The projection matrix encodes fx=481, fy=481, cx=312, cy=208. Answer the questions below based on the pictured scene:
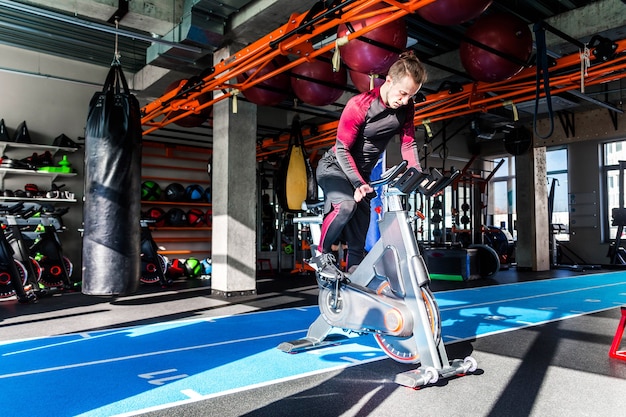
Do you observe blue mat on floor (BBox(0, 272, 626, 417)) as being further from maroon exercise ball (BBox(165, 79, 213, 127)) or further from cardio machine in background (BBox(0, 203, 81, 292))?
cardio machine in background (BBox(0, 203, 81, 292))

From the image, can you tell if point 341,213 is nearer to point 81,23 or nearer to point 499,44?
point 499,44

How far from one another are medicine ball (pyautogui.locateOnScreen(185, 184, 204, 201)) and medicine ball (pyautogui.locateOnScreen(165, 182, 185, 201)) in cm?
14

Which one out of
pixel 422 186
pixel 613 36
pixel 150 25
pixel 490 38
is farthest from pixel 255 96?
pixel 613 36

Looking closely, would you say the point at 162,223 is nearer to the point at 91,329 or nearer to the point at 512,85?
the point at 91,329

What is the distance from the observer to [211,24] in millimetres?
5777

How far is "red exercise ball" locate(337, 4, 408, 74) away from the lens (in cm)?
438

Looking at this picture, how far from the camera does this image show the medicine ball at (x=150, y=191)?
8.88 m

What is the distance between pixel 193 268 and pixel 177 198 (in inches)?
55.3

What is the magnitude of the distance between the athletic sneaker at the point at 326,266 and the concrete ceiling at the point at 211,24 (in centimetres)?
303

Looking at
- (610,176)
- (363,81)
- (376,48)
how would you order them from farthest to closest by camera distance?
(610,176) < (363,81) < (376,48)

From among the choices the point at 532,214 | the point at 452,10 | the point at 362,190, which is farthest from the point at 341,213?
the point at 532,214

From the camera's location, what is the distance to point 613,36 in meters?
5.93

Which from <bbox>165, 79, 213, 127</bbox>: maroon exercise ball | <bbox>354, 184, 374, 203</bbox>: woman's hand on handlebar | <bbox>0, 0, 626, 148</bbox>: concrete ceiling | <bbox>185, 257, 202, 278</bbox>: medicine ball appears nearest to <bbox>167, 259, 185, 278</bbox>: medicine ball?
<bbox>185, 257, 202, 278</bbox>: medicine ball

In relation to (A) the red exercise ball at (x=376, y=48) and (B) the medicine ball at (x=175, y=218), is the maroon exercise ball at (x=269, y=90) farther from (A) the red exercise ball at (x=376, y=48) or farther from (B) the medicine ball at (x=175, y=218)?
(B) the medicine ball at (x=175, y=218)
